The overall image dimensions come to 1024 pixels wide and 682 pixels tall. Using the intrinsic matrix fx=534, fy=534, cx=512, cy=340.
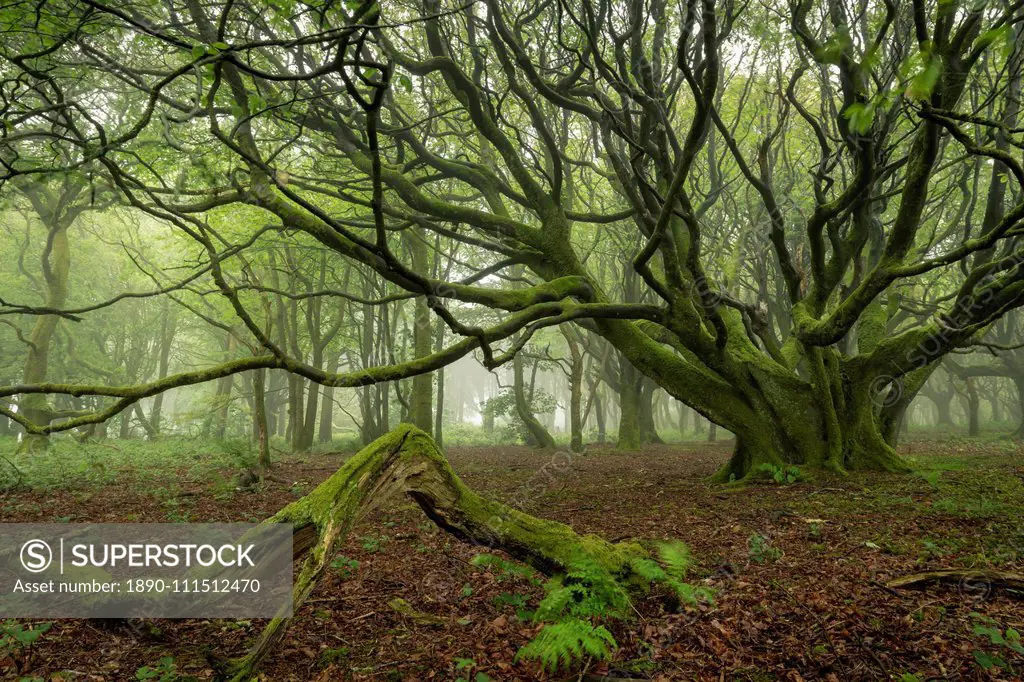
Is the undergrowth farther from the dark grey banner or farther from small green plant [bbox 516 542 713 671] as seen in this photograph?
the dark grey banner

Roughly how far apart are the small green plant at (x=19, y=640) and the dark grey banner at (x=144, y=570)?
198 mm

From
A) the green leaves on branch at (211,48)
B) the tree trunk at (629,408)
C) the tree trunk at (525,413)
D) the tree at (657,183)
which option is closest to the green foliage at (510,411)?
the tree trunk at (525,413)

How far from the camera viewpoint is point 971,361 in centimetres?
3275

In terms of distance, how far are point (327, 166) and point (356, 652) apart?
1121 cm

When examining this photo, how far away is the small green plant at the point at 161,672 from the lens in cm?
297

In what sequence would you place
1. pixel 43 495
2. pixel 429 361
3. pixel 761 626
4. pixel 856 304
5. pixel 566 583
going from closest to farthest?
1. pixel 761 626
2. pixel 566 583
3. pixel 429 361
4. pixel 856 304
5. pixel 43 495

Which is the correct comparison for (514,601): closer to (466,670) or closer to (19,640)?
(466,670)

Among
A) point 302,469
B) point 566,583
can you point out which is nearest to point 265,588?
point 566,583

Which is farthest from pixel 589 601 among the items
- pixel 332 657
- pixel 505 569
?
pixel 332 657

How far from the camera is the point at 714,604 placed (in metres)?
3.62

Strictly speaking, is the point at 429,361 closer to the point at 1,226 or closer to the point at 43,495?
the point at 43,495

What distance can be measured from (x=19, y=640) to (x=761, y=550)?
5433 millimetres

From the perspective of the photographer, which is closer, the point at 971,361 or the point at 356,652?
the point at 356,652

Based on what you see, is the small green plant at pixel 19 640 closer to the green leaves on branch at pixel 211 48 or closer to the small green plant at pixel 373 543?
the small green plant at pixel 373 543
